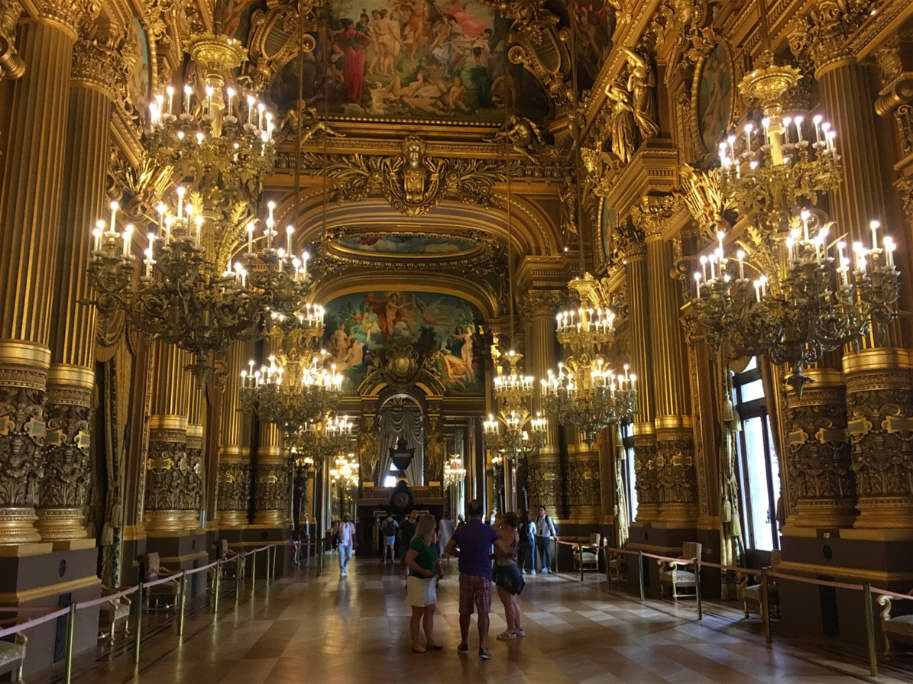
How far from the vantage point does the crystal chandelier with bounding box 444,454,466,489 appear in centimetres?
2973

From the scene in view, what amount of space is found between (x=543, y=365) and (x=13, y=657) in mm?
14914

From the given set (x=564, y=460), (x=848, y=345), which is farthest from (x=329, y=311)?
(x=848, y=345)

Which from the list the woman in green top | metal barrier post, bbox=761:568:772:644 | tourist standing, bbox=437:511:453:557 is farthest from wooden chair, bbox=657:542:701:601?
the woman in green top

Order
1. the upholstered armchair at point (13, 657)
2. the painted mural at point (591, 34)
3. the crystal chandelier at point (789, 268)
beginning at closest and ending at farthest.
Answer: the upholstered armchair at point (13, 657) < the crystal chandelier at point (789, 268) < the painted mural at point (591, 34)

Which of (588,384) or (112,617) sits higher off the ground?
(588,384)

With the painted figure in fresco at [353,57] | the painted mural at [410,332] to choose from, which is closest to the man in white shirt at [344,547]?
the painted figure in fresco at [353,57]

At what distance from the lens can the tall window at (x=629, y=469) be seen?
1652cm

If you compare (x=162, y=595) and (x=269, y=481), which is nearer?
(x=162, y=595)

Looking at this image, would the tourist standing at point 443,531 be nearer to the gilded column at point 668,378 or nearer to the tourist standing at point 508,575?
the tourist standing at point 508,575

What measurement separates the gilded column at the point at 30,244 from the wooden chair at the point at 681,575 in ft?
27.3

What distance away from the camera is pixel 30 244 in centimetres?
735

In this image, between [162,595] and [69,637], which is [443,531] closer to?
[162,595]

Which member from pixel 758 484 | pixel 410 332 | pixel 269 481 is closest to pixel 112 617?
pixel 758 484

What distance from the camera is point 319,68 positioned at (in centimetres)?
1730
